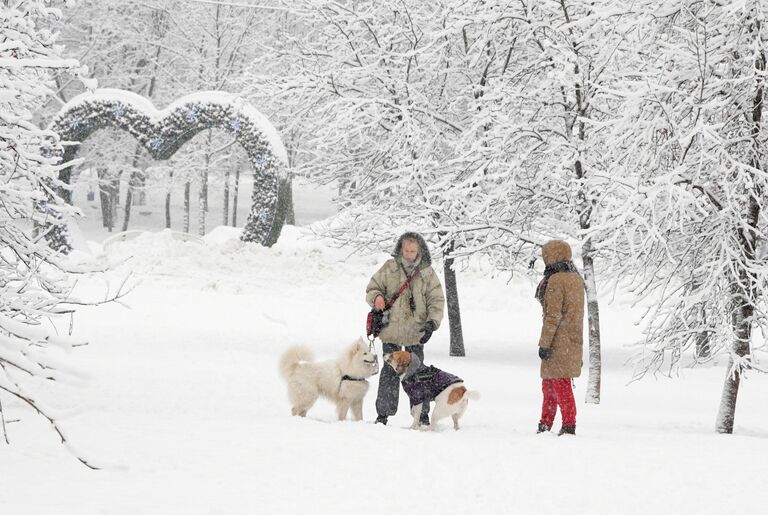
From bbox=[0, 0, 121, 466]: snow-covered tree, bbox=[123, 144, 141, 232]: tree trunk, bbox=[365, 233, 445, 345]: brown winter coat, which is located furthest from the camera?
bbox=[123, 144, 141, 232]: tree trunk

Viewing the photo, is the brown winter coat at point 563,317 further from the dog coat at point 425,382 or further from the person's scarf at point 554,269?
the dog coat at point 425,382

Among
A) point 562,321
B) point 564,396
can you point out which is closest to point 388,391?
point 564,396

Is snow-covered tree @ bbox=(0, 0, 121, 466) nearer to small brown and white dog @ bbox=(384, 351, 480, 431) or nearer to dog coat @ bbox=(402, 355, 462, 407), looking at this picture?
small brown and white dog @ bbox=(384, 351, 480, 431)

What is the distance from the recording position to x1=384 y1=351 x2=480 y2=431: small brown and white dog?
25.9 ft

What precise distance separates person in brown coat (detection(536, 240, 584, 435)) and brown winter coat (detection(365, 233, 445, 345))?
3.28 feet

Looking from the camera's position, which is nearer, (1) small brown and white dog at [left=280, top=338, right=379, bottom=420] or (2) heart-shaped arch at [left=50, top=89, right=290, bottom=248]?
(1) small brown and white dog at [left=280, top=338, right=379, bottom=420]

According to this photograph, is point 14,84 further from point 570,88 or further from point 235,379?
point 570,88

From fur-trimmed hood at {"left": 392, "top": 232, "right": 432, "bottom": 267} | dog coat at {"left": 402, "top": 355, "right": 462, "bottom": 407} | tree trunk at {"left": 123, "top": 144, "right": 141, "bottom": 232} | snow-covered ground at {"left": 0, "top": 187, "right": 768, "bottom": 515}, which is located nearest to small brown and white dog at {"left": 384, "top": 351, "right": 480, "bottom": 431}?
dog coat at {"left": 402, "top": 355, "right": 462, "bottom": 407}

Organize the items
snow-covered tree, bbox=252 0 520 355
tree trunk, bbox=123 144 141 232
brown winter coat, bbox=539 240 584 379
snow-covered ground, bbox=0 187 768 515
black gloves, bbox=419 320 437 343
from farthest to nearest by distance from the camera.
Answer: tree trunk, bbox=123 144 141 232
snow-covered tree, bbox=252 0 520 355
black gloves, bbox=419 320 437 343
brown winter coat, bbox=539 240 584 379
snow-covered ground, bbox=0 187 768 515

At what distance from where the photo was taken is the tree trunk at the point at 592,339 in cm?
1172

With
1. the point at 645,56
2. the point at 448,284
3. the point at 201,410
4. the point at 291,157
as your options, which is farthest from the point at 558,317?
the point at 291,157

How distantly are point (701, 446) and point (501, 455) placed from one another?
75.9 inches

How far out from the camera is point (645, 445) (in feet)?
24.9

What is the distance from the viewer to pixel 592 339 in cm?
1188
